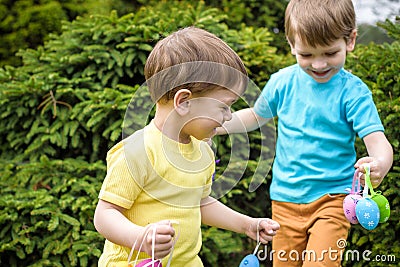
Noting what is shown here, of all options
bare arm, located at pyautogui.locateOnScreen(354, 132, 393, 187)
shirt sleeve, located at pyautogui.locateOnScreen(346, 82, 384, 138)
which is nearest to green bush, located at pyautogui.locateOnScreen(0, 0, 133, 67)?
shirt sleeve, located at pyautogui.locateOnScreen(346, 82, 384, 138)

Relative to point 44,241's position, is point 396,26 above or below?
above

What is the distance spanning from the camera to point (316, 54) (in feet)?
9.62

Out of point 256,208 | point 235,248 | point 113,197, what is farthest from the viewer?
point 256,208

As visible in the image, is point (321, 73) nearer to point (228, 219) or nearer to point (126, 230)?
point (228, 219)

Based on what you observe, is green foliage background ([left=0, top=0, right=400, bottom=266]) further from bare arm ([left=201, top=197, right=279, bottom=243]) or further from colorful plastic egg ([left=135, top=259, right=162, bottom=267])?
colorful plastic egg ([left=135, top=259, right=162, bottom=267])

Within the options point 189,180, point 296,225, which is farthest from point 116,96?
point 189,180

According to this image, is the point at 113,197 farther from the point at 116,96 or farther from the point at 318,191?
the point at 116,96

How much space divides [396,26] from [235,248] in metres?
1.74

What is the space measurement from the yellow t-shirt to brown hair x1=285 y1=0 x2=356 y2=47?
849mm

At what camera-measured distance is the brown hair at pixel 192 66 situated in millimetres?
2141

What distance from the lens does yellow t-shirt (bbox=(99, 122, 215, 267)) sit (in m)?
2.16

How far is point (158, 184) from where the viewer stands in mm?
2236

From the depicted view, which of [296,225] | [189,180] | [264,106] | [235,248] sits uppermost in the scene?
[189,180]

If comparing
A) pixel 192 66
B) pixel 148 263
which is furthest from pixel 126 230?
pixel 192 66
